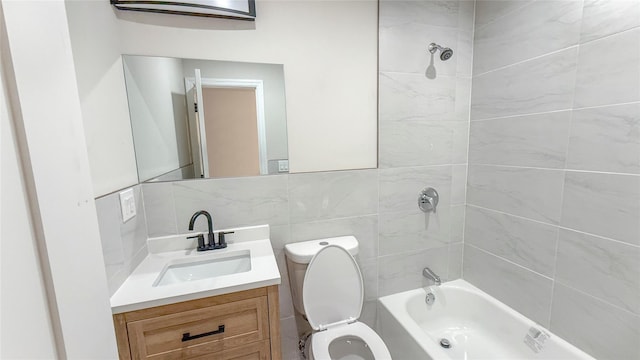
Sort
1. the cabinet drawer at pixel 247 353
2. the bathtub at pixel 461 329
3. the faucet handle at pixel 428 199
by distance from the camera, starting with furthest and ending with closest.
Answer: the faucet handle at pixel 428 199 → the bathtub at pixel 461 329 → the cabinet drawer at pixel 247 353

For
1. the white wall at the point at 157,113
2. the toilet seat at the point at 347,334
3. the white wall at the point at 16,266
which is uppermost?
the white wall at the point at 157,113

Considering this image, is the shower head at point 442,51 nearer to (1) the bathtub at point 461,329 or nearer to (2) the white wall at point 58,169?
(1) the bathtub at point 461,329

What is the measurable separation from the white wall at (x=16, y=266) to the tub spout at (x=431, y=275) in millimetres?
1916

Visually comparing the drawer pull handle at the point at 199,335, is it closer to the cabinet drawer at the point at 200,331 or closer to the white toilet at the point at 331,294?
the cabinet drawer at the point at 200,331

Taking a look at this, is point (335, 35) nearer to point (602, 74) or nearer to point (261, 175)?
point (261, 175)

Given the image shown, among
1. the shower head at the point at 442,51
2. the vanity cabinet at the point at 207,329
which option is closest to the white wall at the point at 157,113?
the vanity cabinet at the point at 207,329

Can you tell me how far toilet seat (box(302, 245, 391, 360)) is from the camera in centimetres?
147

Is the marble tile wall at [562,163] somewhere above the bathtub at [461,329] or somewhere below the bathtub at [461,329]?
above

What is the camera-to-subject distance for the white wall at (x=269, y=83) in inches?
53.9

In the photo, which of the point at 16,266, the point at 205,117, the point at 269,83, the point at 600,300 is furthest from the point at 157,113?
the point at 600,300

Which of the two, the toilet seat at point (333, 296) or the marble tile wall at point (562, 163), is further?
the toilet seat at point (333, 296)

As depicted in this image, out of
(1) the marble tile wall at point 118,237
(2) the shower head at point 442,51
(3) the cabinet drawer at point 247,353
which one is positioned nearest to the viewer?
(1) the marble tile wall at point 118,237

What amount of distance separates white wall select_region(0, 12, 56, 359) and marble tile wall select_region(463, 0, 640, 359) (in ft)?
6.12

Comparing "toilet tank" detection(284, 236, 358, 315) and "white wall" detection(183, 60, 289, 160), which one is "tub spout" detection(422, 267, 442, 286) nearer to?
"toilet tank" detection(284, 236, 358, 315)
